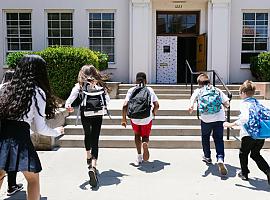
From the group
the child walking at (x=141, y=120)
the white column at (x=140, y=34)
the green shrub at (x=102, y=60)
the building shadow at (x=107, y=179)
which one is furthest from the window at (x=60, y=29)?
the building shadow at (x=107, y=179)

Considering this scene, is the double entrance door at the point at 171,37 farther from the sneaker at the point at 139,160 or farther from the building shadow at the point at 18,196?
the building shadow at the point at 18,196

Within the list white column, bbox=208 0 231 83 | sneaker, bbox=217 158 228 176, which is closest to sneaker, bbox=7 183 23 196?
sneaker, bbox=217 158 228 176

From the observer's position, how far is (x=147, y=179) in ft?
19.8

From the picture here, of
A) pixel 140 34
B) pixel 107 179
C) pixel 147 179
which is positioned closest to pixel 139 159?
pixel 147 179

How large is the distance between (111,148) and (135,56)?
24.6 feet

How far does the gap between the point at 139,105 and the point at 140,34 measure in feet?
29.3

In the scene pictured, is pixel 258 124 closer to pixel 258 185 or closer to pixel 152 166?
pixel 258 185

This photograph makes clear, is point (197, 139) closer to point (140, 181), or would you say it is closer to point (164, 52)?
point (140, 181)

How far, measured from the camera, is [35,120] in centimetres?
415

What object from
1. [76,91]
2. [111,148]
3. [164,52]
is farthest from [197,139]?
[164,52]

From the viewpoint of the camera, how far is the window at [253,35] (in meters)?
15.8

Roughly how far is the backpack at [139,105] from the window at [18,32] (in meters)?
10.7

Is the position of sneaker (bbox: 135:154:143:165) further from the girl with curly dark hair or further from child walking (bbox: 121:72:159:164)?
the girl with curly dark hair

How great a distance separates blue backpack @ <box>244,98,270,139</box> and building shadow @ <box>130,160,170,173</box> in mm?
1880
